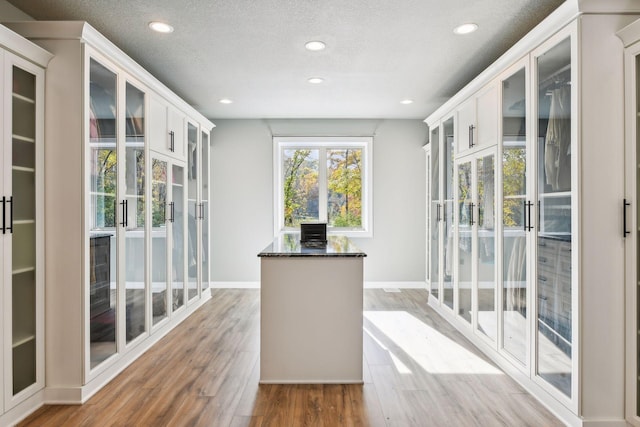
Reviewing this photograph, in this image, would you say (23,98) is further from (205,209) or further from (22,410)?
(205,209)

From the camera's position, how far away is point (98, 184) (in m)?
2.74

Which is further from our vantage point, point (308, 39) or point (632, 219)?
point (308, 39)

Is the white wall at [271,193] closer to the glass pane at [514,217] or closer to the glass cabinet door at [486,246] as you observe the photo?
the glass cabinet door at [486,246]

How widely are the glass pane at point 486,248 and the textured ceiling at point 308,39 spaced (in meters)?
1.03

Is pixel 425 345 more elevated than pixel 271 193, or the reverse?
pixel 271 193

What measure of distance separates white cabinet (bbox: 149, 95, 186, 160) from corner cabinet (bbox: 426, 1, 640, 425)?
2.90 metres

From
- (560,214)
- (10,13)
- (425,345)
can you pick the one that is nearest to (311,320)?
(425,345)

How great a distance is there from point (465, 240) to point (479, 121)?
113cm

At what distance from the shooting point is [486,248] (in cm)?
337

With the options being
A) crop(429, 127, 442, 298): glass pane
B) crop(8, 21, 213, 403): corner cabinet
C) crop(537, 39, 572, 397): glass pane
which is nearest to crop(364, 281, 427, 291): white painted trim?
crop(429, 127, 442, 298): glass pane

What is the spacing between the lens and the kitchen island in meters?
2.82

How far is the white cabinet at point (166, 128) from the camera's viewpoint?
357 cm

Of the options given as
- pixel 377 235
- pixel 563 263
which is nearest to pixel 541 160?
pixel 563 263

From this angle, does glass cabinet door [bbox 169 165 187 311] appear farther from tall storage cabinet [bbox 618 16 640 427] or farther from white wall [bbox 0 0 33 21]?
tall storage cabinet [bbox 618 16 640 427]
